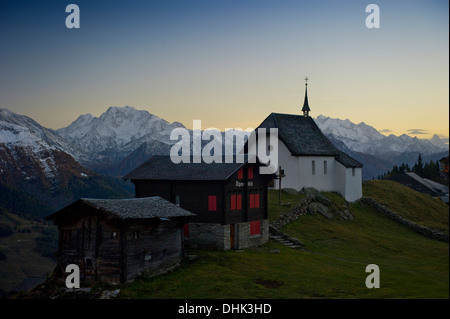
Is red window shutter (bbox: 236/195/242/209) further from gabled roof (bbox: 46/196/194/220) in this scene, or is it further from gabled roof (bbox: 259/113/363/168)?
gabled roof (bbox: 259/113/363/168)

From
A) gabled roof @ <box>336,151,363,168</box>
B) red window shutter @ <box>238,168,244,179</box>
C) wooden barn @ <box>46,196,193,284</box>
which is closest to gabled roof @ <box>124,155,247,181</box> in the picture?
red window shutter @ <box>238,168,244,179</box>

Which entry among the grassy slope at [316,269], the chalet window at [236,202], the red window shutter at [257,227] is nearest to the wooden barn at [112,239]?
the grassy slope at [316,269]

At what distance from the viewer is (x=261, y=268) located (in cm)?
3734

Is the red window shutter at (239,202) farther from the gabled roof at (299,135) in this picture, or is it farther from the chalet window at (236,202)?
the gabled roof at (299,135)

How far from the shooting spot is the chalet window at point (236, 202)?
4388cm

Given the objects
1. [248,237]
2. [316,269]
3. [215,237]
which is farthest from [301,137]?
[316,269]

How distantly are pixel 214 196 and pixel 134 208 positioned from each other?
378 inches

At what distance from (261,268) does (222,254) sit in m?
4.23

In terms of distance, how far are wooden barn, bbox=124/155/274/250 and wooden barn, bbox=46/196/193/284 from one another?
7.13 meters

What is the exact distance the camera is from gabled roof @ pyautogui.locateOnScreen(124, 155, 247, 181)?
43.3 metres

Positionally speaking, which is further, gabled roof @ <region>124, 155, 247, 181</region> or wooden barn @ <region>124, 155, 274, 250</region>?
gabled roof @ <region>124, 155, 247, 181</region>

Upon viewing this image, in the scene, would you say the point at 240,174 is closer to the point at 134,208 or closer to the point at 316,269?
the point at 316,269
